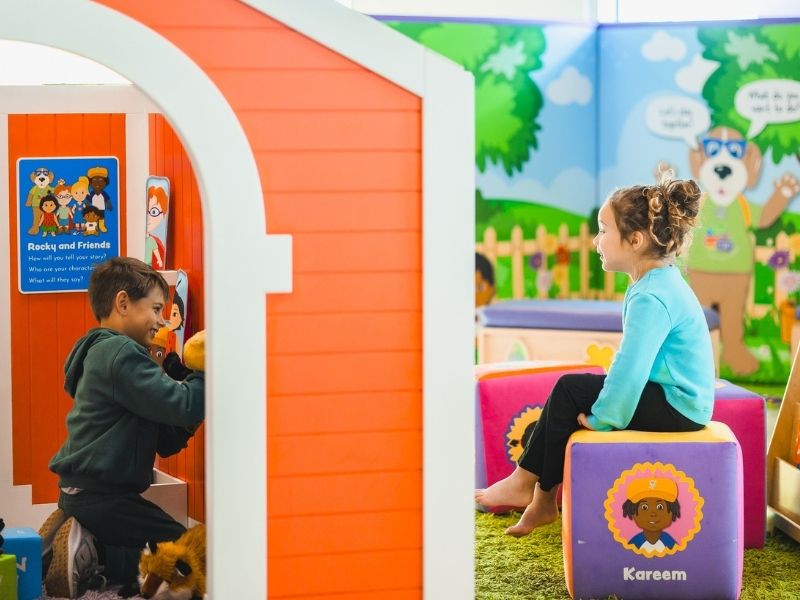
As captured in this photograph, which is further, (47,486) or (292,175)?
(47,486)

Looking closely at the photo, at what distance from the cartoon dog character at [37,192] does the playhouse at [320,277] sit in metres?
1.14

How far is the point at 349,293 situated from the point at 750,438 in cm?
169

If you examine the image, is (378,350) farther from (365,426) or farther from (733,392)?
(733,392)

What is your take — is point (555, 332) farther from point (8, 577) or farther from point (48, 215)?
point (8, 577)

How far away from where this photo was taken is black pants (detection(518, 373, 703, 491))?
3469 mm

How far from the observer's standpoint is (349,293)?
2.99 metres

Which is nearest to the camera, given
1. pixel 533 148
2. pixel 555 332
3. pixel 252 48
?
pixel 252 48

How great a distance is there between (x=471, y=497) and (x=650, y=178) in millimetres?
4659

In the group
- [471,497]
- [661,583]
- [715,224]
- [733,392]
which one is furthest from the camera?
[715,224]

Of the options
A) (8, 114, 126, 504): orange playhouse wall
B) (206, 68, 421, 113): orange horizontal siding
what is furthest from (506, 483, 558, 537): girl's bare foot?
(8, 114, 126, 504): orange playhouse wall

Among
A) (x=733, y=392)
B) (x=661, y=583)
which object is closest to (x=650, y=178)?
(x=733, y=392)

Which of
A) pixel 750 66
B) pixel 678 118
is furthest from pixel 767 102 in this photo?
pixel 678 118

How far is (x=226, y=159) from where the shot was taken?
9.41ft

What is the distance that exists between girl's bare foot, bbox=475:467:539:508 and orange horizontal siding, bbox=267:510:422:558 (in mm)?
794
